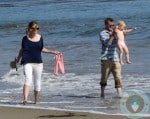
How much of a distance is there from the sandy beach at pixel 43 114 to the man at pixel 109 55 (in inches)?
79.5

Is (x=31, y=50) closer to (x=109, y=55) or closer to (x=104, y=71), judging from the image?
(x=109, y=55)

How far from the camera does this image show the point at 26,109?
1050cm

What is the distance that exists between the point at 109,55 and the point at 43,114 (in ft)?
7.76

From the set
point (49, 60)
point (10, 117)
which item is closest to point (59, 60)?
point (10, 117)

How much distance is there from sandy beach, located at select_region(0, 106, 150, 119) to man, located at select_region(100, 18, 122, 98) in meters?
2.02

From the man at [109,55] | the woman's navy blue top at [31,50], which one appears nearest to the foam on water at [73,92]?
the man at [109,55]

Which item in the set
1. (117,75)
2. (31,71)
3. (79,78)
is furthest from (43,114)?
(79,78)

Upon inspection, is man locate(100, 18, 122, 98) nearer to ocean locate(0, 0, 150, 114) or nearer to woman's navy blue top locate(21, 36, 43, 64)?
ocean locate(0, 0, 150, 114)

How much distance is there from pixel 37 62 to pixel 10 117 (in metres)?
1.63

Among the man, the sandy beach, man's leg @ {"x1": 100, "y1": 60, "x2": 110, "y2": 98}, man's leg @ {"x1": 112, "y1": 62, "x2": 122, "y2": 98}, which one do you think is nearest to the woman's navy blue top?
the sandy beach

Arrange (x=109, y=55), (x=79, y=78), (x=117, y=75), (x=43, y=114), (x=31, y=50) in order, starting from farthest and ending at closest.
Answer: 1. (x=79, y=78)
2. (x=117, y=75)
3. (x=109, y=55)
4. (x=31, y=50)
5. (x=43, y=114)

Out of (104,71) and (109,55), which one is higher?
(109,55)

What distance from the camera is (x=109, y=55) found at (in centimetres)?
1191

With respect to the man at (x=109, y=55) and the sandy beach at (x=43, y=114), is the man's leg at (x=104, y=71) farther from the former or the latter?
the sandy beach at (x=43, y=114)
